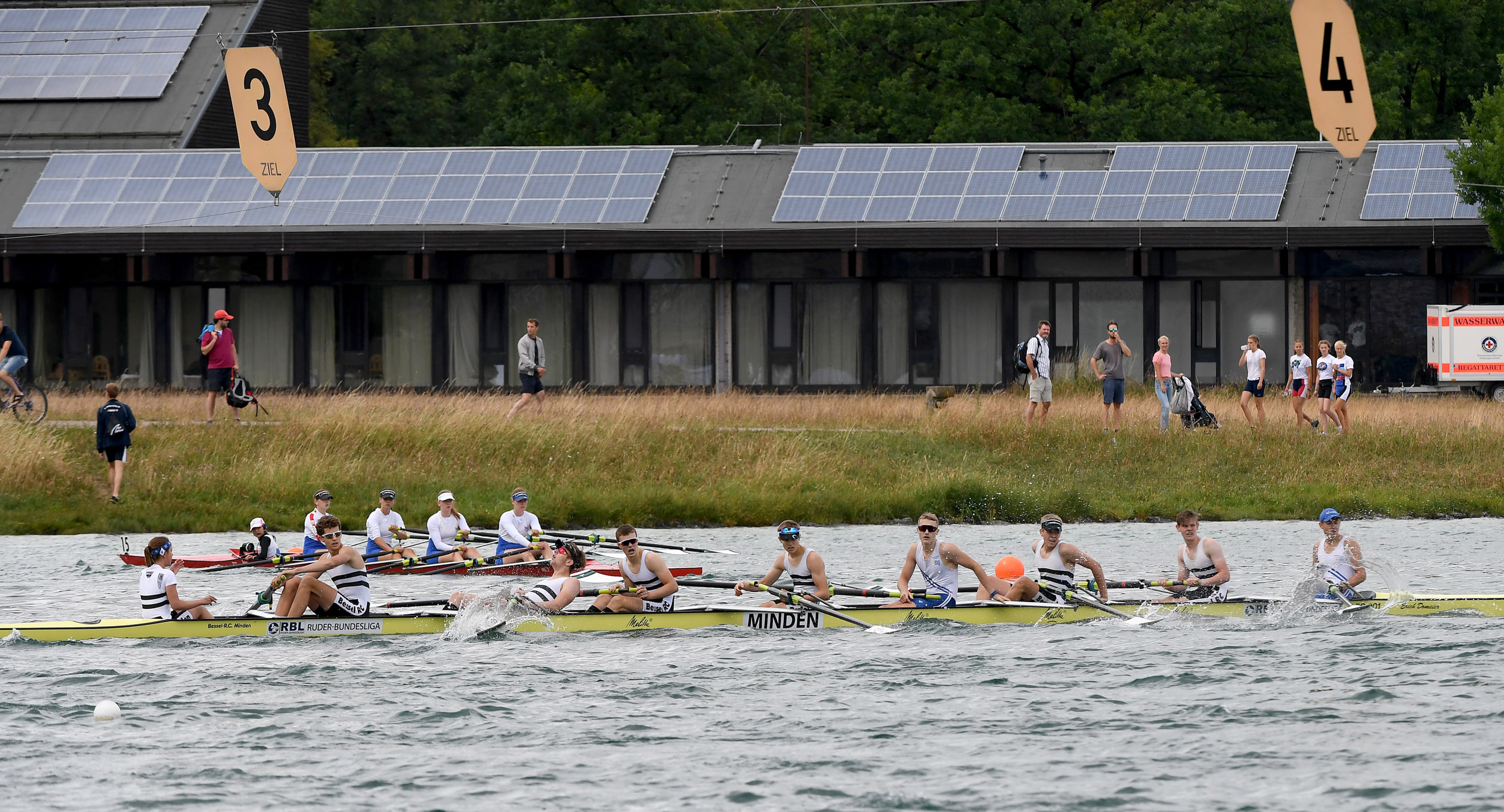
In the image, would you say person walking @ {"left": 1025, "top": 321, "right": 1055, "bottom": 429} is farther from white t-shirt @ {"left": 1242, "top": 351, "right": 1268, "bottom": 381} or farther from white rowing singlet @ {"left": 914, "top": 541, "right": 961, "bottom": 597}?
white rowing singlet @ {"left": 914, "top": 541, "right": 961, "bottom": 597}

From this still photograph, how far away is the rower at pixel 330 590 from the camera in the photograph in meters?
18.0

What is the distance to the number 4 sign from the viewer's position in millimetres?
30922

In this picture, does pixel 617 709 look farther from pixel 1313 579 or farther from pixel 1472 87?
pixel 1472 87

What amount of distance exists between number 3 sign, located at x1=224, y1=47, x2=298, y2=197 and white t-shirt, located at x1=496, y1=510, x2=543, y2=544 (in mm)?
13431

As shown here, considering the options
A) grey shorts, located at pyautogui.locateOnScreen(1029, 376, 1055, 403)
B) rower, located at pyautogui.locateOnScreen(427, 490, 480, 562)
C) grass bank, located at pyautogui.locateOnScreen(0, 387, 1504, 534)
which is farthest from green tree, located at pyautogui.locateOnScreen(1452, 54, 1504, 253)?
rower, located at pyautogui.locateOnScreen(427, 490, 480, 562)

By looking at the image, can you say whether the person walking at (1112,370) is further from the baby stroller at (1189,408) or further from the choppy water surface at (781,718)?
the choppy water surface at (781,718)

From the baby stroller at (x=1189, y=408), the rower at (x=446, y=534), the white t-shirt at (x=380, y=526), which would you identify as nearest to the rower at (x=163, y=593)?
the white t-shirt at (x=380, y=526)

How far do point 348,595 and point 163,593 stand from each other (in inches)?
68.3

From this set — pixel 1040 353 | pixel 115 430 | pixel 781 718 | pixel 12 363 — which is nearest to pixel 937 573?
pixel 781 718

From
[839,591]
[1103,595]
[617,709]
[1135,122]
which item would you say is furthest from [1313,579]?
[1135,122]

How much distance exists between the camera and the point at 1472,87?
54094 millimetres

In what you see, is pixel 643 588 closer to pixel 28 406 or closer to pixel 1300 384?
pixel 1300 384

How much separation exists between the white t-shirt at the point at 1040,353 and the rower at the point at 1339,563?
37.2 ft

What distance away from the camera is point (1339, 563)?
18359 mm
